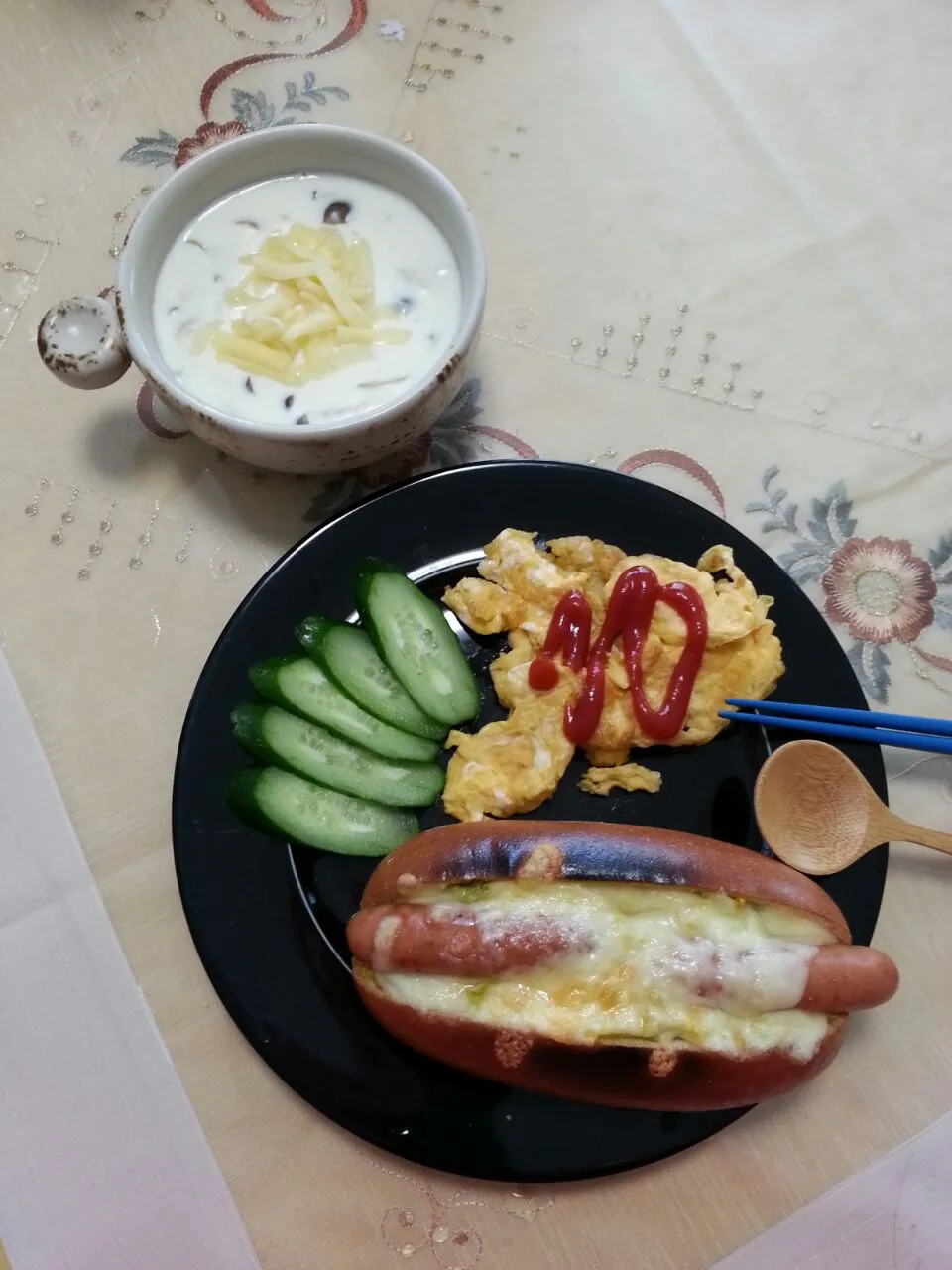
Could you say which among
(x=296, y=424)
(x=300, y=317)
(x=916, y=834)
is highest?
(x=300, y=317)

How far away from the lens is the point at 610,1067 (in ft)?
4.56

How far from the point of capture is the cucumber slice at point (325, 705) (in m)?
1.65

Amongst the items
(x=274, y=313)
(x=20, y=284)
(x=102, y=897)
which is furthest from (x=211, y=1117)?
(x=20, y=284)

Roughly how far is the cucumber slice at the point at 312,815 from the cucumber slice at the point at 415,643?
20cm

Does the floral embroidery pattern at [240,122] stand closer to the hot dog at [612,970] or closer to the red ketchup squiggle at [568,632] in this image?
the red ketchup squiggle at [568,632]

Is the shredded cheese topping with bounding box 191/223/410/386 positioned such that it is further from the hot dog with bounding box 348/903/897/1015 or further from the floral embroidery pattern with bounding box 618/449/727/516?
the hot dog with bounding box 348/903/897/1015

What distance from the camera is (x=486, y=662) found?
5.90 feet

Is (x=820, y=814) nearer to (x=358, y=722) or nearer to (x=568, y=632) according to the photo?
(x=568, y=632)

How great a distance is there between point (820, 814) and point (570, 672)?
49cm

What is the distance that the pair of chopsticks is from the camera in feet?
5.50

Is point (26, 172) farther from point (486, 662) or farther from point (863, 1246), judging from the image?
point (863, 1246)

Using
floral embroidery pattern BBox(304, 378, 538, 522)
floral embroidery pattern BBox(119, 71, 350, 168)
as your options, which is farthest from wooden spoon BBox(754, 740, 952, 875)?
floral embroidery pattern BBox(119, 71, 350, 168)

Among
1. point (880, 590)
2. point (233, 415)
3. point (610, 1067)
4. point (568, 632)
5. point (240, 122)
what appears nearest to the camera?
point (610, 1067)

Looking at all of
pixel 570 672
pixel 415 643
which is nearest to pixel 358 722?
pixel 415 643
